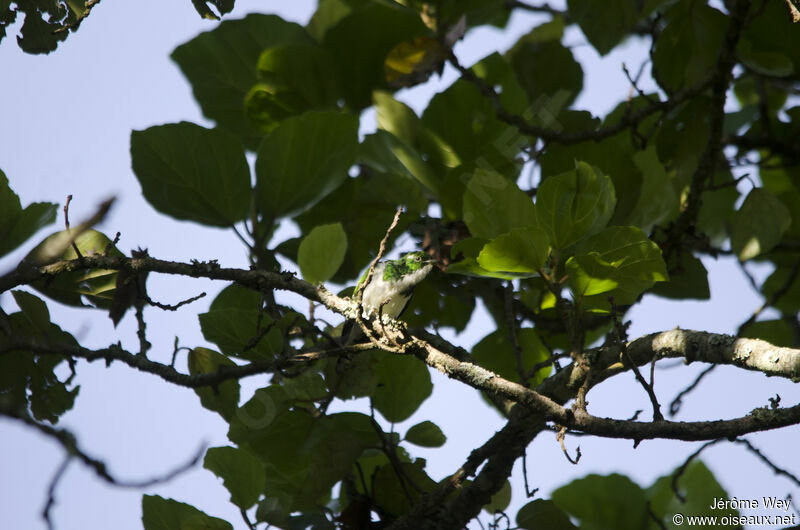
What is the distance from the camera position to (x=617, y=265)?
1.13 meters

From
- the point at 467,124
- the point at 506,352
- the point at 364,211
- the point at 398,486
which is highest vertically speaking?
the point at 467,124

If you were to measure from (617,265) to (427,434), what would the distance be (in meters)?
0.65

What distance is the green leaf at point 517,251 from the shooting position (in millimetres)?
1110

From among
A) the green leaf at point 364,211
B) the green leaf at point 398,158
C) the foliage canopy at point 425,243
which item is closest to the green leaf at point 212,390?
the foliage canopy at point 425,243

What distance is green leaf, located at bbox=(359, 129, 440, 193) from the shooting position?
1700 mm

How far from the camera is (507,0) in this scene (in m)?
2.54

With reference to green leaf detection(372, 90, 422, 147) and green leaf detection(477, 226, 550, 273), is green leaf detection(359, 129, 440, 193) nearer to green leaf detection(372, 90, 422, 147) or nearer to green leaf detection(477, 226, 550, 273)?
green leaf detection(372, 90, 422, 147)

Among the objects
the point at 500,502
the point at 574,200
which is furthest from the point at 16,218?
the point at 500,502

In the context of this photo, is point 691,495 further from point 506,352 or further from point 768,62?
point 768,62

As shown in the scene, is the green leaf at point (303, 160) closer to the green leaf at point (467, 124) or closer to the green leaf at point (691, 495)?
the green leaf at point (467, 124)

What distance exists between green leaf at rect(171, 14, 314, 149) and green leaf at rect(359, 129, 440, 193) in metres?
0.46

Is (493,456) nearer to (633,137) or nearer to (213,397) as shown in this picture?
(213,397)

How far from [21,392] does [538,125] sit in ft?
4.45


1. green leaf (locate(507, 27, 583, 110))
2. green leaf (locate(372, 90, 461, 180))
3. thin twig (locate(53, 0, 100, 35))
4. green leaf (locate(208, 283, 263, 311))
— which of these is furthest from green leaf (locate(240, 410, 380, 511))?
green leaf (locate(507, 27, 583, 110))
